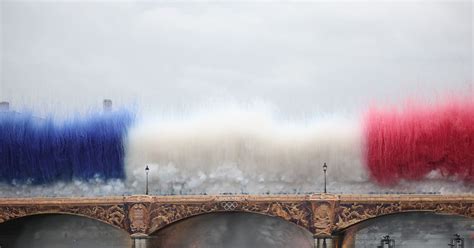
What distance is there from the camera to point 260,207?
42.0 metres

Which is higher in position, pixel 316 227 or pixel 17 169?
pixel 17 169

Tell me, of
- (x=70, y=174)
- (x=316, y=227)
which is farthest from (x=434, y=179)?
(x=70, y=174)

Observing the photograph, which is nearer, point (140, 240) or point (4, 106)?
point (140, 240)

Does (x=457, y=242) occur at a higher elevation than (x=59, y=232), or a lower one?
lower

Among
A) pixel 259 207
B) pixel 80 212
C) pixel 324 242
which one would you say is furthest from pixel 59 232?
pixel 324 242

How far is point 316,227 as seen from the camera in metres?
41.4

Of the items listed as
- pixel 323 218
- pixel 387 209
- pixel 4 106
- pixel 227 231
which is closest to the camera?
pixel 387 209

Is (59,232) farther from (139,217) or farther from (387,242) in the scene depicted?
(387,242)

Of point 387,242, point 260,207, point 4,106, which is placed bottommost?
point 387,242

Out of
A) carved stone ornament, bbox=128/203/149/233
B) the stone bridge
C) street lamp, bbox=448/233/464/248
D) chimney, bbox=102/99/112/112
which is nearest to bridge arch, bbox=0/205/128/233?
the stone bridge

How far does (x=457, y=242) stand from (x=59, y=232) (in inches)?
833

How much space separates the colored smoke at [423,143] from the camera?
1693 inches

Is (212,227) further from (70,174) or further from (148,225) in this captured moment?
(70,174)

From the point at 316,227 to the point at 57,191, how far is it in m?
14.8
